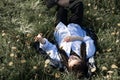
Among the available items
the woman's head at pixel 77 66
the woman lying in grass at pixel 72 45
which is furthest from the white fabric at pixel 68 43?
the woman's head at pixel 77 66

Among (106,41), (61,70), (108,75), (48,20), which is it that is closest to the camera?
(108,75)

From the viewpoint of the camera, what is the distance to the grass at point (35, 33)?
14.4 feet

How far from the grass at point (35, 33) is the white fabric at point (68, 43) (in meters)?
0.11

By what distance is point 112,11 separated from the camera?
569 cm

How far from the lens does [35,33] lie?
5234 mm

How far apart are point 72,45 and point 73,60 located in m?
0.49

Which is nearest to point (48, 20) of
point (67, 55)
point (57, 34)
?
point (57, 34)

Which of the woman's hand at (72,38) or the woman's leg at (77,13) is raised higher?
the woman's leg at (77,13)

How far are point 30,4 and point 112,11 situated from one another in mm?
1254

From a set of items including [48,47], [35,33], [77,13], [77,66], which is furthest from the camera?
[77,13]

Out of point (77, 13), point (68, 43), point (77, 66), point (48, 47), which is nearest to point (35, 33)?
point (48, 47)

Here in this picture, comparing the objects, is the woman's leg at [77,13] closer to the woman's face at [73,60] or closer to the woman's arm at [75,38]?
the woman's arm at [75,38]

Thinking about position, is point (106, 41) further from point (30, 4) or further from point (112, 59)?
point (30, 4)

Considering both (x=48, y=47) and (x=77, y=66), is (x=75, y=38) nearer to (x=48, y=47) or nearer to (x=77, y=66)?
(x=48, y=47)
